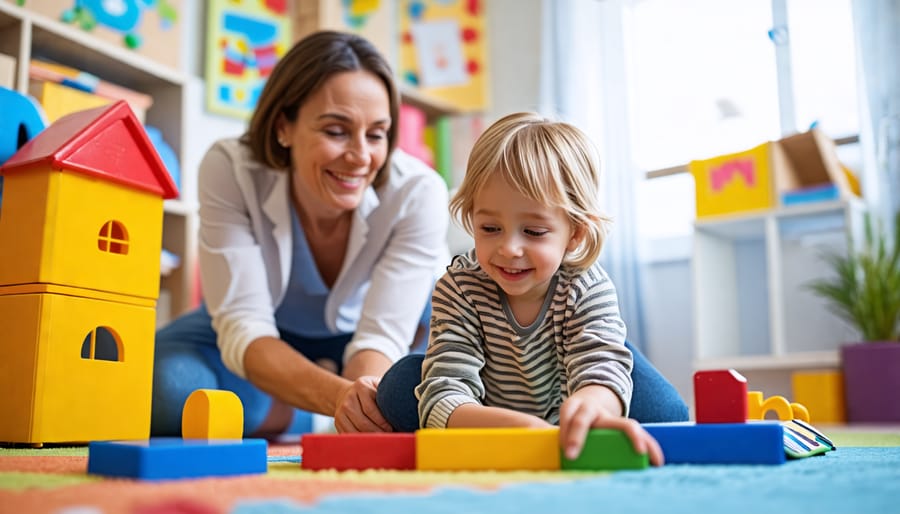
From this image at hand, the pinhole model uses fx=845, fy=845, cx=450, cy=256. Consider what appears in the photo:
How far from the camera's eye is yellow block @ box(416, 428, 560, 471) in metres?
0.76

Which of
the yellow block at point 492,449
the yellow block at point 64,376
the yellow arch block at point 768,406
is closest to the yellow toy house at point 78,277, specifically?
the yellow block at point 64,376

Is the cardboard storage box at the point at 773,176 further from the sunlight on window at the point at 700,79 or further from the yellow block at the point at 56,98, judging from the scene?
the yellow block at the point at 56,98

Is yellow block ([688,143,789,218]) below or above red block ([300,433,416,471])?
above

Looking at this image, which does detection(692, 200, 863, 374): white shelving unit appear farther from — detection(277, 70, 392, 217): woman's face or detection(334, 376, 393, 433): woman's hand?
detection(334, 376, 393, 433): woman's hand

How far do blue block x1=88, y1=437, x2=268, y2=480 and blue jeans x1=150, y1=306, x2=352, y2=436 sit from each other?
2.71ft

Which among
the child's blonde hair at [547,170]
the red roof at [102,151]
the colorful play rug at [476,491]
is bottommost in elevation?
the colorful play rug at [476,491]

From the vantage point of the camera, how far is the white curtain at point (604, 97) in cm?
290

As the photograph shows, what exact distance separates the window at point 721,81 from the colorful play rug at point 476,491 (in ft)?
7.16

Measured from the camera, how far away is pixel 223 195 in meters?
1.62

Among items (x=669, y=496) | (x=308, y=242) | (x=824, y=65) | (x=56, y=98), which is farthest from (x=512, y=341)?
(x=824, y=65)

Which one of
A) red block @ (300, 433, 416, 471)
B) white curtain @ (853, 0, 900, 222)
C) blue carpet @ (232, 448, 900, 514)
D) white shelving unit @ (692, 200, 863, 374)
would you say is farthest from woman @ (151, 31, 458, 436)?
white curtain @ (853, 0, 900, 222)

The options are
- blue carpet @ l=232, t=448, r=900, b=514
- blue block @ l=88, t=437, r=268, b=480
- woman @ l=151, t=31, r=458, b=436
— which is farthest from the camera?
woman @ l=151, t=31, r=458, b=436

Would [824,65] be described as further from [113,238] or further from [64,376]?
[64,376]

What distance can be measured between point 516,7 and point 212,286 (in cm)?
214
